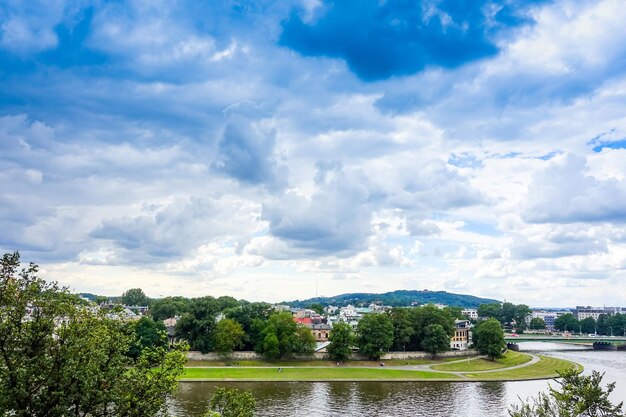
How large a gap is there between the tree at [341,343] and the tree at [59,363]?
318 ft

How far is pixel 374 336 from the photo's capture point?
394 ft

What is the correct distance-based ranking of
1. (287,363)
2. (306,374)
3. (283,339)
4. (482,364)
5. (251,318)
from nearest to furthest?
1. (306,374)
2. (287,363)
3. (283,339)
4. (482,364)
5. (251,318)

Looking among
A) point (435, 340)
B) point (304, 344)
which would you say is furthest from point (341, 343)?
point (435, 340)

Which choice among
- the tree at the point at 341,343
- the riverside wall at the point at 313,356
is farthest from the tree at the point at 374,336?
the tree at the point at 341,343

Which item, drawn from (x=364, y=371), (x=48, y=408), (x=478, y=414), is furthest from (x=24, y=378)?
(x=364, y=371)

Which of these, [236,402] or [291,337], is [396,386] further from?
[236,402]

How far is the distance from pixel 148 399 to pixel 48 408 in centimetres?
416

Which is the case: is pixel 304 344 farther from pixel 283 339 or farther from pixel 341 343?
pixel 341 343

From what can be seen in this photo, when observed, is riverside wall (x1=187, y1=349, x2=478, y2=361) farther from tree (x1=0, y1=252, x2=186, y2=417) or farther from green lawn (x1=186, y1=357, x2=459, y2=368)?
tree (x1=0, y1=252, x2=186, y2=417)

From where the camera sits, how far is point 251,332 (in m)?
124

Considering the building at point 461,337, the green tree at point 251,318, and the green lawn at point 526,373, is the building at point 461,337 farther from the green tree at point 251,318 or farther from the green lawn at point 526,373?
the green tree at point 251,318

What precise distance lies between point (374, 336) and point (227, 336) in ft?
112

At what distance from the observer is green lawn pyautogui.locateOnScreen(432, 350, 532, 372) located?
374 feet

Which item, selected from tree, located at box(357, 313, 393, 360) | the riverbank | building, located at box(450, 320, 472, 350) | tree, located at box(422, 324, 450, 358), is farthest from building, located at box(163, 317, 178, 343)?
building, located at box(450, 320, 472, 350)
